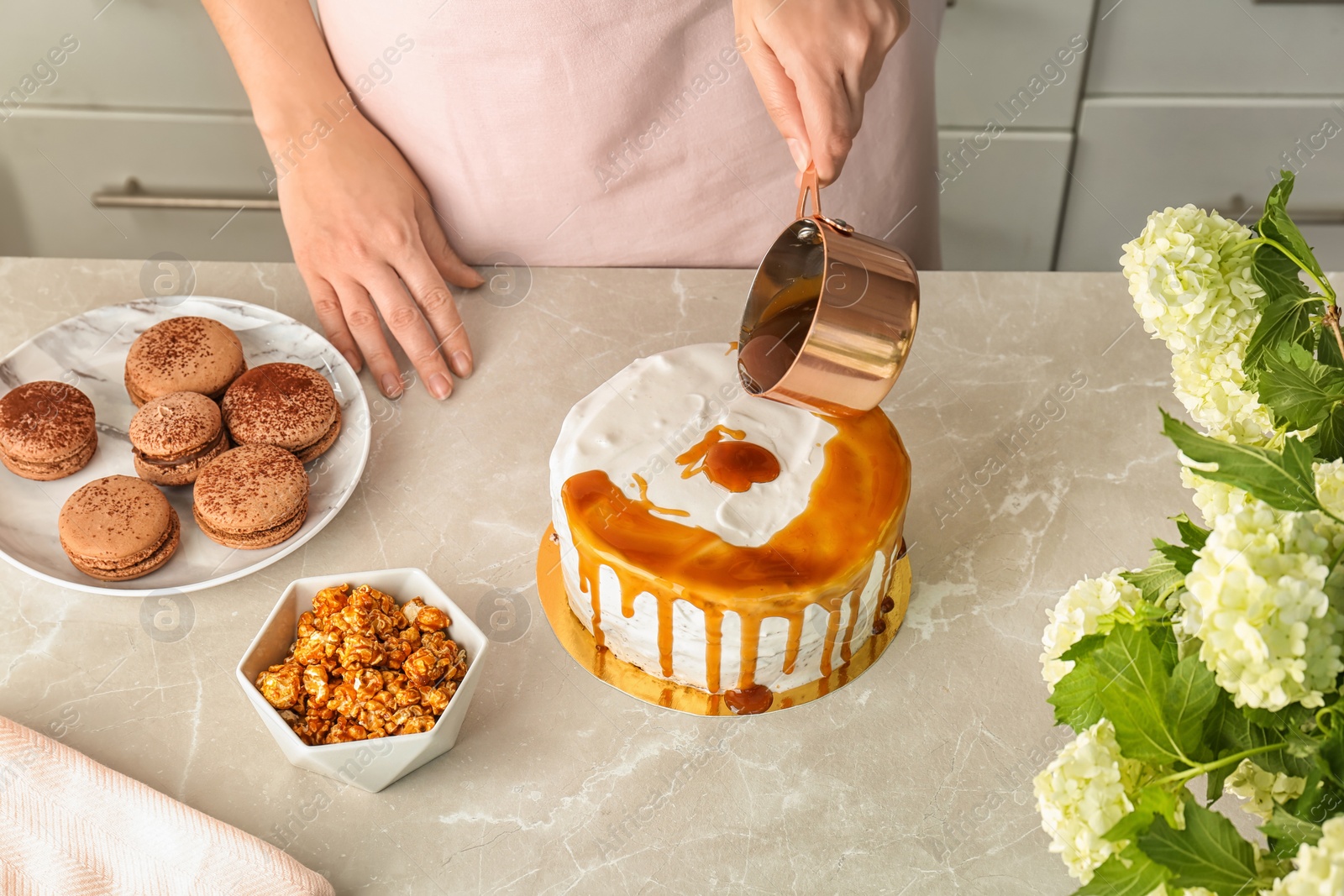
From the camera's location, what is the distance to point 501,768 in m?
0.93

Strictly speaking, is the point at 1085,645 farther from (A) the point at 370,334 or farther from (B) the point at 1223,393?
(A) the point at 370,334

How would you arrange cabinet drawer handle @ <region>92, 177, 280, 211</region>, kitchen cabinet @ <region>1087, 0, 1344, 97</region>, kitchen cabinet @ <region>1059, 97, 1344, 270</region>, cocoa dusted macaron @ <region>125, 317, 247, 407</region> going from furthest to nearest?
cabinet drawer handle @ <region>92, 177, 280, 211</region>, kitchen cabinet @ <region>1059, 97, 1344, 270</region>, kitchen cabinet @ <region>1087, 0, 1344, 97</region>, cocoa dusted macaron @ <region>125, 317, 247, 407</region>

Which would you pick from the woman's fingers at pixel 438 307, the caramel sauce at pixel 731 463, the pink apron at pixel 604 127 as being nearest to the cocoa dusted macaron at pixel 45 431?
the woman's fingers at pixel 438 307

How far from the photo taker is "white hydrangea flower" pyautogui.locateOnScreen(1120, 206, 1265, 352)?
23.4 inches

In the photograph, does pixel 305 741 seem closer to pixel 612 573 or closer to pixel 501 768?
pixel 501 768

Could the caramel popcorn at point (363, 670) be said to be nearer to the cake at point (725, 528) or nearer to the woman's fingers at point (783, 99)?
the cake at point (725, 528)

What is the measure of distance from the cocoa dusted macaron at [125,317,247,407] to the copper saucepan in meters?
0.59

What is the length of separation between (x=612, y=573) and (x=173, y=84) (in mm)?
1837

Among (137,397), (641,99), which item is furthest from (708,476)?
(137,397)

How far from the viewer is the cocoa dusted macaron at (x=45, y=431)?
110 cm

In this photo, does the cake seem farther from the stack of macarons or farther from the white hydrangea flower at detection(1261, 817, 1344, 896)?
the white hydrangea flower at detection(1261, 817, 1344, 896)

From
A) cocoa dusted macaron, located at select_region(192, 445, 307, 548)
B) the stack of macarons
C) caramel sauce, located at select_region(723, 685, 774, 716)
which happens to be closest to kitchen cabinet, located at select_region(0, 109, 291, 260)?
the stack of macarons

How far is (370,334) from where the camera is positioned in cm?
126

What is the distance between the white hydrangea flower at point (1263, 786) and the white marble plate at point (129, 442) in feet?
2.71
